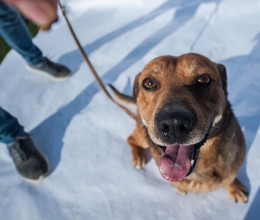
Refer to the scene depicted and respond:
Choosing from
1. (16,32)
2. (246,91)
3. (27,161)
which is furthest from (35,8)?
(246,91)

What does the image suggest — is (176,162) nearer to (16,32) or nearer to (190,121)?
(190,121)

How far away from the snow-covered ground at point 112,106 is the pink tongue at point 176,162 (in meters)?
0.90

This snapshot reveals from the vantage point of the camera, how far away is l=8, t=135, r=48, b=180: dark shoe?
2945 millimetres

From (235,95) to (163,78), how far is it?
1702 millimetres

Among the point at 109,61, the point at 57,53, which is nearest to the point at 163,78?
the point at 109,61

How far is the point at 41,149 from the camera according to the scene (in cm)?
A: 330

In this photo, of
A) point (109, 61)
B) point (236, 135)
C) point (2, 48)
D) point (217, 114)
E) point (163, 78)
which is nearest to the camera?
point (217, 114)

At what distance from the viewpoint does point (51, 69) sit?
3.82 m

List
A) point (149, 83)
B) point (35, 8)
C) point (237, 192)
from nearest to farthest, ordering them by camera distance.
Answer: point (35, 8), point (149, 83), point (237, 192)

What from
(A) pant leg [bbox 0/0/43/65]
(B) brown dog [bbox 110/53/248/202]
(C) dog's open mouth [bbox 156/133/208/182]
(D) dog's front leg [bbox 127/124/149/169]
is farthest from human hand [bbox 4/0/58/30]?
(A) pant leg [bbox 0/0/43/65]

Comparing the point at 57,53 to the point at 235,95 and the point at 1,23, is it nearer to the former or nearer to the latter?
the point at 1,23

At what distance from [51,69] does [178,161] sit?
287 centimetres

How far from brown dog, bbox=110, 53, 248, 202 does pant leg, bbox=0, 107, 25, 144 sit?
1725mm

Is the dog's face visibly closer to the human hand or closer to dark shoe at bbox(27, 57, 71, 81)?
the human hand
